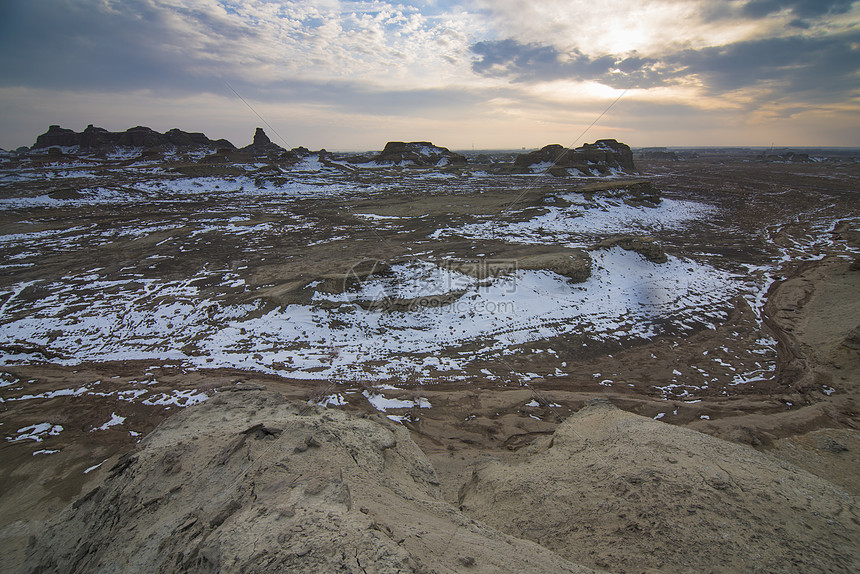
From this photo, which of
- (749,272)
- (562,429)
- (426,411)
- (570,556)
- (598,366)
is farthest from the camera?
(749,272)

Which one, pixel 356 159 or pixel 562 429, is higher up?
pixel 356 159

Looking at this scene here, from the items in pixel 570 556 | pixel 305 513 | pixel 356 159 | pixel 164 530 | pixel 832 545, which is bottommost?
pixel 570 556

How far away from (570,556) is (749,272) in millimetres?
17252

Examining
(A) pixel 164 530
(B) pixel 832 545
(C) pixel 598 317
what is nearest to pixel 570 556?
(B) pixel 832 545

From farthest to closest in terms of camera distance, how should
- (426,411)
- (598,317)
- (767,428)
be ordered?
(598,317) < (426,411) < (767,428)

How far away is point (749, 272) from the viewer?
14.9 meters

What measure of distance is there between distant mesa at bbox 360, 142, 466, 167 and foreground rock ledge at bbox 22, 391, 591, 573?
6766 cm

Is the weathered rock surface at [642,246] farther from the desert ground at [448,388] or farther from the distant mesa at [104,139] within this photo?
the distant mesa at [104,139]

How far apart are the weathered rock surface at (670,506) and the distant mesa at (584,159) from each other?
5172 centimetres

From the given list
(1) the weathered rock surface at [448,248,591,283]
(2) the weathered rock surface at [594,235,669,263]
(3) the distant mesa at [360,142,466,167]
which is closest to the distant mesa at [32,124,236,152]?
(3) the distant mesa at [360,142,466,167]

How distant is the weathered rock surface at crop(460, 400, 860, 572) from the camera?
3.15 meters

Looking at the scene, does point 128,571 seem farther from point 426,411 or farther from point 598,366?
point 598,366

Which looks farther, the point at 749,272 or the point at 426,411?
the point at 749,272

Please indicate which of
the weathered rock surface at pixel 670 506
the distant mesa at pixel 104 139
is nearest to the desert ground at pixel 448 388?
the weathered rock surface at pixel 670 506
